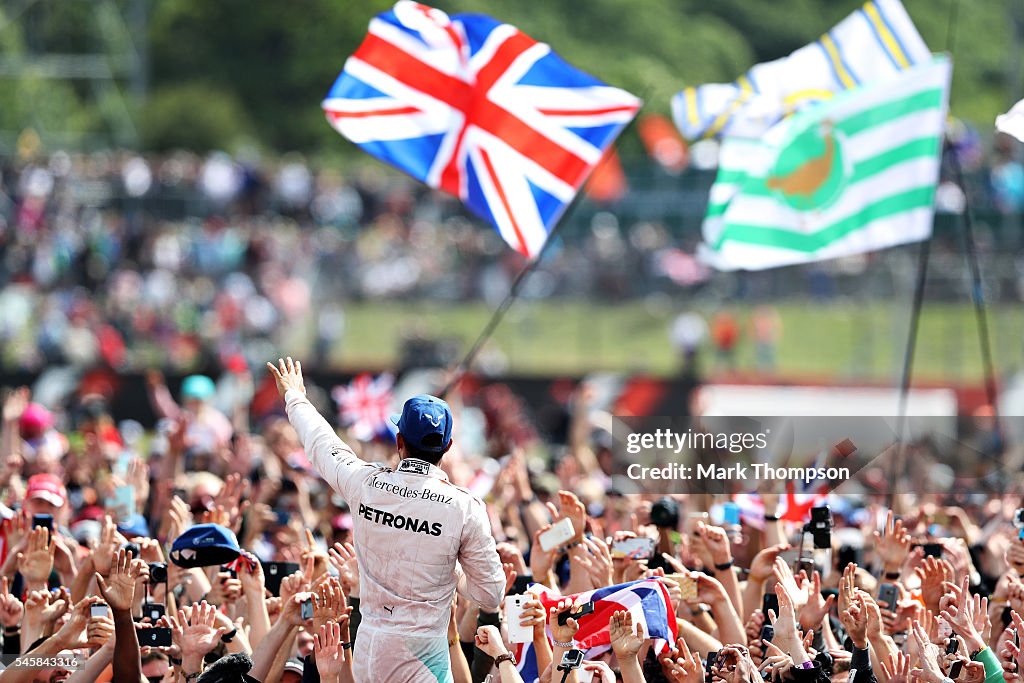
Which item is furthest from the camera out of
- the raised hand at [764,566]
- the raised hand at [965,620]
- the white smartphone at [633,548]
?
the raised hand at [764,566]

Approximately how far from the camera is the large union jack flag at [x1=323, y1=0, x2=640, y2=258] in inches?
472

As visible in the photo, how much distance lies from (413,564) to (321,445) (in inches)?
24.0

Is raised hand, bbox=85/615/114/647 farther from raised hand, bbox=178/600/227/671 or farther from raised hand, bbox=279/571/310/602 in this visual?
raised hand, bbox=279/571/310/602

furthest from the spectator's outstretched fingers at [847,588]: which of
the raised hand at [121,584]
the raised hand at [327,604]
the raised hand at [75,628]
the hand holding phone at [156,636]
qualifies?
the raised hand at [75,628]

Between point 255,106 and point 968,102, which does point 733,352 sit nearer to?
point 968,102

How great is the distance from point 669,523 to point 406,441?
2985mm

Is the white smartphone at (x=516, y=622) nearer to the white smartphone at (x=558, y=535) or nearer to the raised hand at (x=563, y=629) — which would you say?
the raised hand at (x=563, y=629)

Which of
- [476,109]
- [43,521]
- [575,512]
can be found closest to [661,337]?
[476,109]

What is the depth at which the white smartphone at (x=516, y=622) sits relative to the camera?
694 cm

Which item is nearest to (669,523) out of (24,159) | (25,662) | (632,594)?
(632,594)

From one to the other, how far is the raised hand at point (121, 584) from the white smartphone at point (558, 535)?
186 cm

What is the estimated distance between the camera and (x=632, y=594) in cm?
745

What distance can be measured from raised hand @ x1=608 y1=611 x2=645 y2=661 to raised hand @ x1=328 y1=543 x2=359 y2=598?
1339 mm

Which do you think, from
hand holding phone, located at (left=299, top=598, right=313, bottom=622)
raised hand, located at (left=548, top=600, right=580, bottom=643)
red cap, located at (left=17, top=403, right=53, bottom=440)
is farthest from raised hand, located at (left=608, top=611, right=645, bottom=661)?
red cap, located at (left=17, top=403, right=53, bottom=440)
